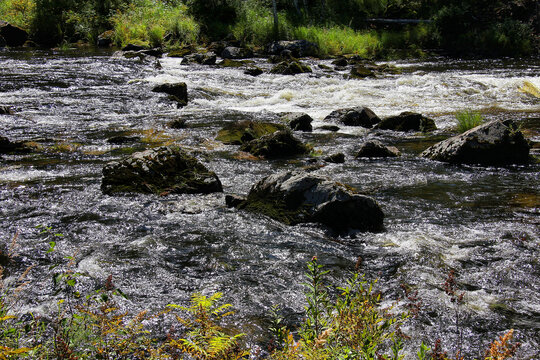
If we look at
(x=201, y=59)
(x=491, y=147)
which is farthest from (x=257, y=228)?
(x=201, y=59)

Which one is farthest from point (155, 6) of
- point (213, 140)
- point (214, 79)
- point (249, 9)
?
point (213, 140)

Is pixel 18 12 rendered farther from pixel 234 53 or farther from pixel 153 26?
pixel 234 53

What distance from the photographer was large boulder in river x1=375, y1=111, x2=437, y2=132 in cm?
1188

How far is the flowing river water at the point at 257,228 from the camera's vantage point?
4266 millimetres

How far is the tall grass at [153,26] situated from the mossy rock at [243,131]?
2048 centimetres

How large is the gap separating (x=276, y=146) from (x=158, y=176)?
10.2 ft

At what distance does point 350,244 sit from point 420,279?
42.9 inches

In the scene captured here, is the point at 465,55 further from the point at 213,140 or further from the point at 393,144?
the point at 213,140

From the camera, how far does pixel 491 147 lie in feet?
29.0

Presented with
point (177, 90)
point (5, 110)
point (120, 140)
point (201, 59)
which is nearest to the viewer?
point (120, 140)

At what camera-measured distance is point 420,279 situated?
15.3ft

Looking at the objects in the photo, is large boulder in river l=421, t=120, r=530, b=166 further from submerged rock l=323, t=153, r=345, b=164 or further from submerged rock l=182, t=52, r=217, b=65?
submerged rock l=182, t=52, r=217, b=65

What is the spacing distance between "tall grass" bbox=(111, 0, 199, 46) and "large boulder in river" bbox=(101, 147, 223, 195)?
2363 centimetres

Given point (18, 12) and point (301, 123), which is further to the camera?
point (18, 12)
